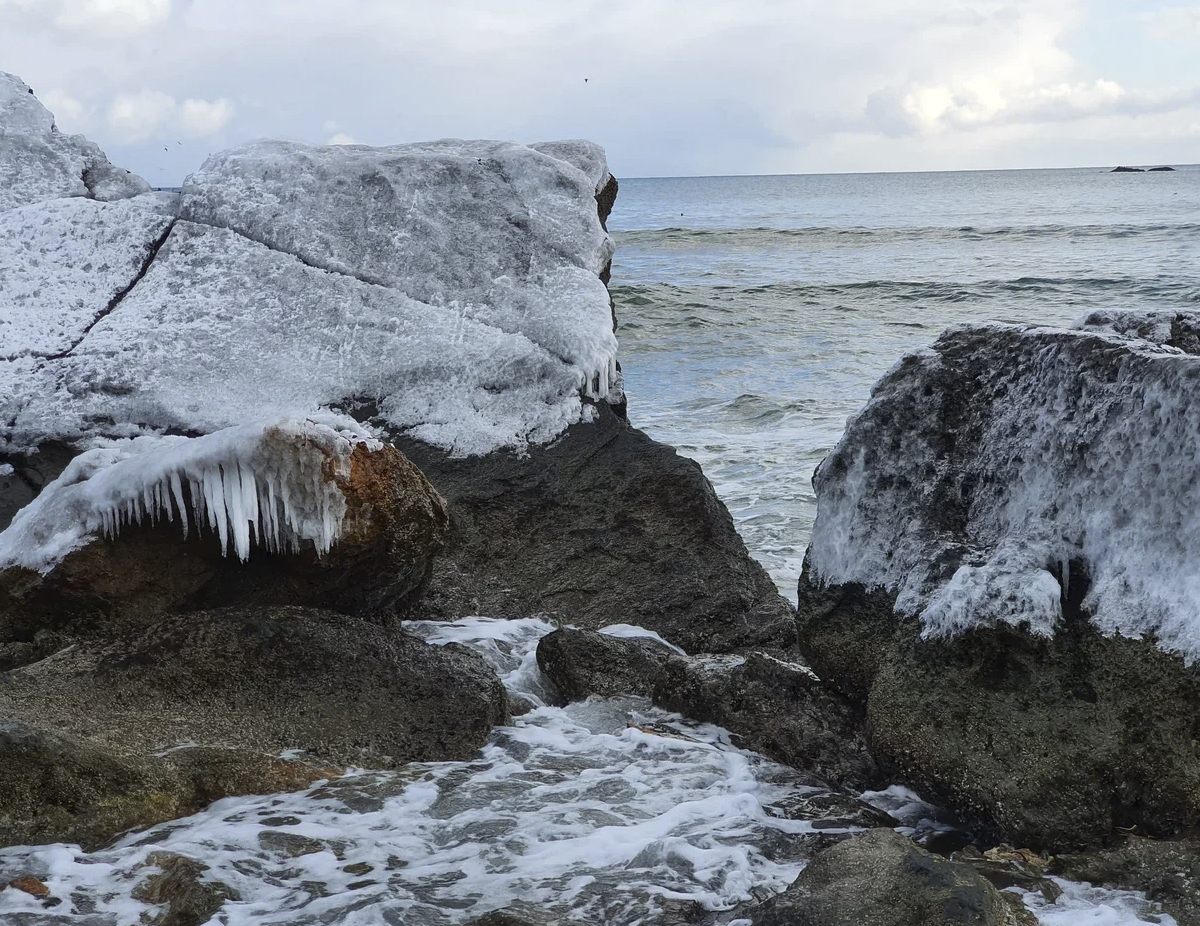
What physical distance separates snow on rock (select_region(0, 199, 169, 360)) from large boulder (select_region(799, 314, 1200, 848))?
3806 millimetres

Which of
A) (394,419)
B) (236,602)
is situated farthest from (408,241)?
(236,602)

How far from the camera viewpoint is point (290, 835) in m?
3.12

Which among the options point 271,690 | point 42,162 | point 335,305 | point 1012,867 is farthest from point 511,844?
point 42,162

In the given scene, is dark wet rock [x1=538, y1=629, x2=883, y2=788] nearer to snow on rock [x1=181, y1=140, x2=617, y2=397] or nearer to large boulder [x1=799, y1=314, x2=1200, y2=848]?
large boulder [x1=799, y1=314, x2=1200, y2=848]

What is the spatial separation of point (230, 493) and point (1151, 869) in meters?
2.86

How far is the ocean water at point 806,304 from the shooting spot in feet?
31.0

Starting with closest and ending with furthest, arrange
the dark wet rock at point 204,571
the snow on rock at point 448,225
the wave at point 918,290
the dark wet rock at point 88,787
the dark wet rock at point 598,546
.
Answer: the dark wet rock at point 88,787 → the dark wet rock at point 204,571 → the dark wet rock at point 598,546 → the snow on rock at point 448,225 → the wave at point 918,290

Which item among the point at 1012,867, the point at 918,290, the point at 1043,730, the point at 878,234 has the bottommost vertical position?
the point at 1012,867

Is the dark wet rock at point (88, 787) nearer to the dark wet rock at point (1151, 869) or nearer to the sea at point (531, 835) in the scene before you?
the sea at point (531, 835)

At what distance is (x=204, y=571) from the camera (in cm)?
404

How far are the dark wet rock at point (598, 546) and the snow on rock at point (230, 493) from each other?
122 cm

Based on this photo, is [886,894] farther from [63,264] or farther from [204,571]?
[63,264]

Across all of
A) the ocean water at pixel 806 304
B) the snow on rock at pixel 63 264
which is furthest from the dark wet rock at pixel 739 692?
the snow on rock at pixel 63 264

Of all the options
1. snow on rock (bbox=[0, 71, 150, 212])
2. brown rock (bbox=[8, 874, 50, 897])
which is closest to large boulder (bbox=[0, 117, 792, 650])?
snow on rock (bbox=[0, 71, 150, 212])
